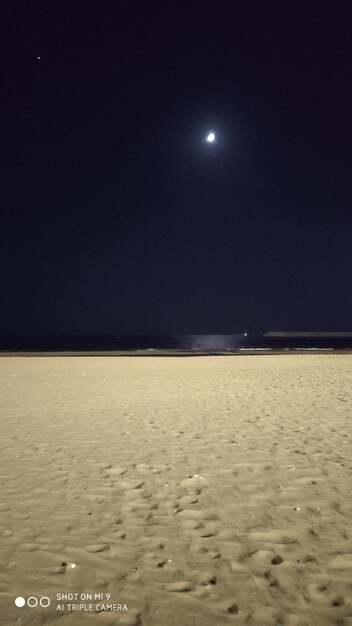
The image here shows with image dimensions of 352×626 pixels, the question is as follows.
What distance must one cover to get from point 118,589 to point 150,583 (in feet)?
0.99

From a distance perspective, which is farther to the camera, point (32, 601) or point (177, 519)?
point (177, 519)

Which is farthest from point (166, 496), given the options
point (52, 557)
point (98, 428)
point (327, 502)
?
point (98, 428)

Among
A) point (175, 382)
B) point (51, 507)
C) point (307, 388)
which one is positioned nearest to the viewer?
point (51, 507)

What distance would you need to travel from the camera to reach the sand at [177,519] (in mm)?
3285

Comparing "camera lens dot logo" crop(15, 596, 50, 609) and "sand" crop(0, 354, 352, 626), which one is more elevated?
"sand" crop(0, 354, 352, 626)

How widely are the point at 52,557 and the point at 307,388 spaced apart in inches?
572

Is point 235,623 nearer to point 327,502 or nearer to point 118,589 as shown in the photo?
point 118,589

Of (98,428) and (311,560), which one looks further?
(98,428)

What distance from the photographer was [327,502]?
207 inches

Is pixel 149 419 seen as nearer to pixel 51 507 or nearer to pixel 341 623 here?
pixel 51 507

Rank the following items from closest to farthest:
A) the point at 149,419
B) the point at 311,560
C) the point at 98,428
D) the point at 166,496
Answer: the point at 311,560
the point at 166,496
the point at 98,428
the point at 149,419

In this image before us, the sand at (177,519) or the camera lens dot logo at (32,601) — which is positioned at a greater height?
the sand at (177,519)

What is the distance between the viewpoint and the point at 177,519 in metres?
4.79

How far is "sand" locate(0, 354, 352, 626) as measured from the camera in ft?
10.8
